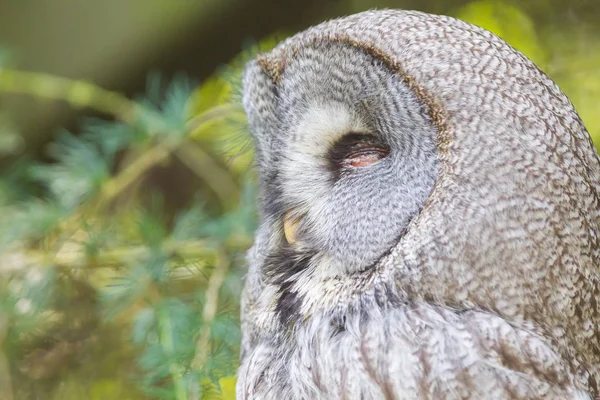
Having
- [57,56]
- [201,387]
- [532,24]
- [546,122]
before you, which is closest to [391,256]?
[546,122]

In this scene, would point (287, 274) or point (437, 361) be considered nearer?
point (437, 361)

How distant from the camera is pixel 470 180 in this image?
0.77 metres

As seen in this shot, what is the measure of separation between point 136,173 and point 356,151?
0.70 meters

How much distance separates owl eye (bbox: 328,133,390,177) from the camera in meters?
0.87

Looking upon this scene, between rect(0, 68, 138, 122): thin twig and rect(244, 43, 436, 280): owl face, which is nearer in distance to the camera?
rect(244, 43, 436, 280): owl face

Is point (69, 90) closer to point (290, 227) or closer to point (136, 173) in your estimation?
point (136, 173)

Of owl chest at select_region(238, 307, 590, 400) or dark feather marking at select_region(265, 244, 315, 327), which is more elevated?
dark feather marking at select_region(265, 244, 315, 327)

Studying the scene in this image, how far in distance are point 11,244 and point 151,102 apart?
0.42m

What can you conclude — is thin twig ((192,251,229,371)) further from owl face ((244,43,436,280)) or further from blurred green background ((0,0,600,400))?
owl face ((244,43,436,280))

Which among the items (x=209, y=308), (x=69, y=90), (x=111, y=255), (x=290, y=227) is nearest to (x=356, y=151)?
(x=290, y=227)

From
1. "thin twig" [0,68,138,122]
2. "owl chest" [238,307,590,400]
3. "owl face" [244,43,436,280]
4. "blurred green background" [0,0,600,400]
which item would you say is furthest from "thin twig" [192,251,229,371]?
"thin twig" [0,68,138,122]

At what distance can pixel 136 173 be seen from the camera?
1.46m

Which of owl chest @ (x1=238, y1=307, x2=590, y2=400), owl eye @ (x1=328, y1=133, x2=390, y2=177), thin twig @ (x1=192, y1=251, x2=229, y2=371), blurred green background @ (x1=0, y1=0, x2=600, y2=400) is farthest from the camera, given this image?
blurred green background @ (x1=0, y1=0, x2=600, y2=400)

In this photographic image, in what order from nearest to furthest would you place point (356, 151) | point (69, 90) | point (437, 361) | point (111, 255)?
point (437, 361), point (356, 151), point (111, 255), point (69, 90)
